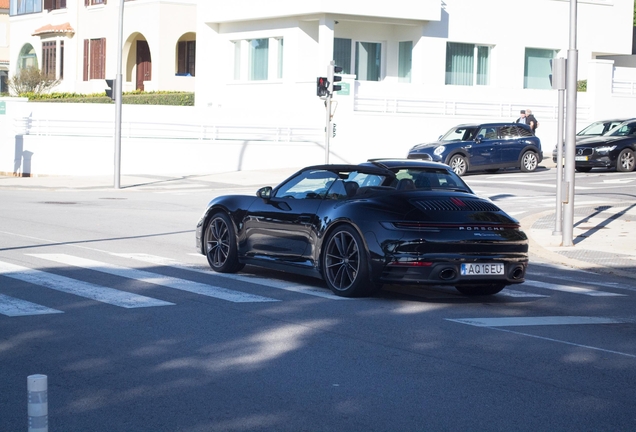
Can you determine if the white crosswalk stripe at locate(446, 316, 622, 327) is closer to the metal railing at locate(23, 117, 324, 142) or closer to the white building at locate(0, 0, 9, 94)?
the metal railing at locate(23, 117, 324, 142)

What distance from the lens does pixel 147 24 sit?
164 feet

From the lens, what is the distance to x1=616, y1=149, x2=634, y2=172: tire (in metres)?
32.5

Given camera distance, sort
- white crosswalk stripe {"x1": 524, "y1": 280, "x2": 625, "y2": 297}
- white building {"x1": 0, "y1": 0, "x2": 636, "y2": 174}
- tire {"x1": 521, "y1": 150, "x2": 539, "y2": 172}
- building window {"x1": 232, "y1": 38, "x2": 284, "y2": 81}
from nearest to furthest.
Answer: white crosswalk stripe {"x1": 524, "y1": 280, "x2": 625, "y2": 297}
tire {"x1": 521, "y1": 150, "x2": 539, "y2": 172}
white building {"x1": 0, "y1": 0, "x2": 636, "y2": 174}
building window {"x1": 232, "y1": 38, "x2": 284, "y2": 81}

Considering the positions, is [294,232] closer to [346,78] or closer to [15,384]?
[15,384]

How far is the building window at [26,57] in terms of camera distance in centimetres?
6000

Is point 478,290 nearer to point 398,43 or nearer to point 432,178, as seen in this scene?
point 432,178

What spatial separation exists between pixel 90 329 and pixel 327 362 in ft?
7.60

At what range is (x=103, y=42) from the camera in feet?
174

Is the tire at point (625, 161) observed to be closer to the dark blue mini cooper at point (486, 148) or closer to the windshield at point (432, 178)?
the dark blue mini cooper at point (486, 148)

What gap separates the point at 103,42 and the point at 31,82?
442 centimetres

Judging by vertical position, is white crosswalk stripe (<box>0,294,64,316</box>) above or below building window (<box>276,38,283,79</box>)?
below

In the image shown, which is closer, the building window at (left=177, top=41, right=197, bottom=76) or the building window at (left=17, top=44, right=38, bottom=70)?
the building window at (left=177, top=41, right=197, bottom=76)

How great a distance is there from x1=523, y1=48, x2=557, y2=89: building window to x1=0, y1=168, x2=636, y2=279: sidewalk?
50.6ft

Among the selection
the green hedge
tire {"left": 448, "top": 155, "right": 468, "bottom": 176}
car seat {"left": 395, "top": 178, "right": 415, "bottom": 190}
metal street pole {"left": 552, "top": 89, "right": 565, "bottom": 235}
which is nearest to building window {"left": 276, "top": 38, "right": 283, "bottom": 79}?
the green hedge
